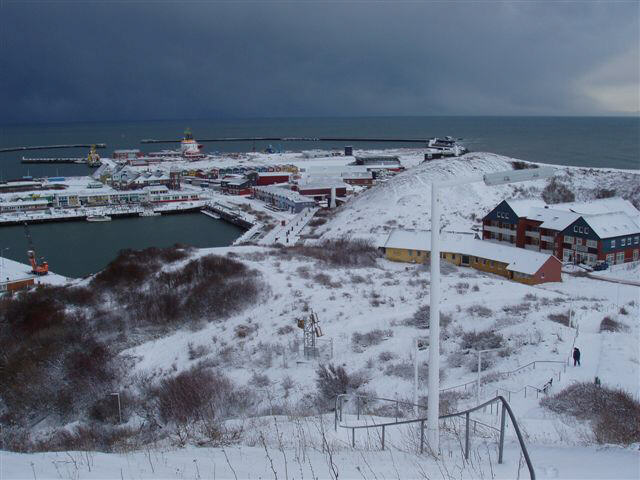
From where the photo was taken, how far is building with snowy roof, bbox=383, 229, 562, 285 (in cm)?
1998

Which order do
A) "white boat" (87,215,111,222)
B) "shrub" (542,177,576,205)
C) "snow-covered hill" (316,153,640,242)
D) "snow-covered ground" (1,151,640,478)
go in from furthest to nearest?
"white boat" (87,215,111,222) < "shrub" (542,177,576,205) < "snow-covered hill" (316,153,640,242) < "snow-covered ground" (1,151,640,478)

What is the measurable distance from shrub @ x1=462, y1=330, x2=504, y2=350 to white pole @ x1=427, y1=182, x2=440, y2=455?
288 inches

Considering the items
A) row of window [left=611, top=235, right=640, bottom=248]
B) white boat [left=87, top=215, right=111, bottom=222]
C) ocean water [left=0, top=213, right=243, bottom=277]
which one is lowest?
ocean water [left=0, top=213, right=243, bottom=277]

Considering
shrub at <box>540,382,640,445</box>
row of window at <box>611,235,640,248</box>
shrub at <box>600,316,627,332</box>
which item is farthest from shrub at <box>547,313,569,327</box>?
row of window at <box>611,235,640,248</box>

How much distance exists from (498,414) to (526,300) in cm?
858

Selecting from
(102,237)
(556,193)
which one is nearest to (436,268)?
(556,193)

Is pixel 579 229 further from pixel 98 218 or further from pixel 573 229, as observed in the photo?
pixel 98 218

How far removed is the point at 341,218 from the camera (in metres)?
34.5

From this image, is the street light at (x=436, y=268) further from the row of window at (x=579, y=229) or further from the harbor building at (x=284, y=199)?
the harbor building at (x=284, y=199)

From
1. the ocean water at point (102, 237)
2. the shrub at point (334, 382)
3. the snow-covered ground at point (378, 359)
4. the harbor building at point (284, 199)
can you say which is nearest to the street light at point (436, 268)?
the snow-covered ground at point (378, 359)

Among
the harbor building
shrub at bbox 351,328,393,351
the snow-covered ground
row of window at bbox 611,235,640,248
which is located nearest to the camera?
the snow-covered ground

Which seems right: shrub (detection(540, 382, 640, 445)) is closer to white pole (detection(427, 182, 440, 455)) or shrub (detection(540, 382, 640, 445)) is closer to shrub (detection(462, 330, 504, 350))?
white pole (detection(427, 182, 440, 455))

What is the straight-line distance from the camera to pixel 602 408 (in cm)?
712

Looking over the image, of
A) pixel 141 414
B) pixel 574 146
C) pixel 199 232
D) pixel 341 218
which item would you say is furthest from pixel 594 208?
pixel 574 146
